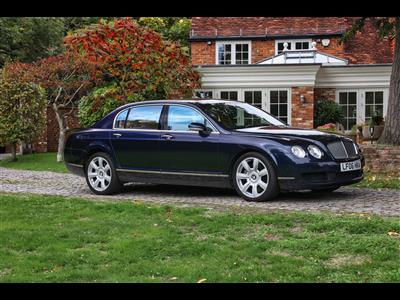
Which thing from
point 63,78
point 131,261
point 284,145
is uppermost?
point 63,78

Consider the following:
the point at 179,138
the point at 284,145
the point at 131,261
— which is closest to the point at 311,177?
the point at 284,145

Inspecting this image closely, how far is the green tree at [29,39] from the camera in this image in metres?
25.4

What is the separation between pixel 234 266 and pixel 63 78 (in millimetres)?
14090

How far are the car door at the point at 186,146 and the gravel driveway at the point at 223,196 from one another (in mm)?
490

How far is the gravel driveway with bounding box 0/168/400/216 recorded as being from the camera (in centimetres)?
785

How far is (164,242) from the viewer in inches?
226

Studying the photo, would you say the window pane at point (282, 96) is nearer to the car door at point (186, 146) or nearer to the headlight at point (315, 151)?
the car door at point (186, 146)

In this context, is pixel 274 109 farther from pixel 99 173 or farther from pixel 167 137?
pixel 167 137

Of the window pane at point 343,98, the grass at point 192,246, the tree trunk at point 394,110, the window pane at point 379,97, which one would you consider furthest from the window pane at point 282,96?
the grass at point 192,246

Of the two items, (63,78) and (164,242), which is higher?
(63,78)

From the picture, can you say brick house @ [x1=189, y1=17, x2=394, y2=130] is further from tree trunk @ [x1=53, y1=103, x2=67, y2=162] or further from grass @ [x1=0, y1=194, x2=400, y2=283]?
grass @ [x1=0, y1=194, x2=400, y2=283]

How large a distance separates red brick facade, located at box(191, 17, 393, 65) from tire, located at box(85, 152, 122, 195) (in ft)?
59.2

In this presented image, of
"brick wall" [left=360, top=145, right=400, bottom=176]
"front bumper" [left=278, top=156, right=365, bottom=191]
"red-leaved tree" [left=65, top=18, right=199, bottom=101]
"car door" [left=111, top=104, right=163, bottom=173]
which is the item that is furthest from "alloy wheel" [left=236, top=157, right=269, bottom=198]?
"red-leaved tree" [left=65, top=18, right=199, bottom=101]
